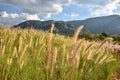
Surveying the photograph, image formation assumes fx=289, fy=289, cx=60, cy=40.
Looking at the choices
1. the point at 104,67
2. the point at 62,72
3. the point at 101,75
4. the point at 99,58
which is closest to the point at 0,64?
the point at 62,72

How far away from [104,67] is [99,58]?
1.99 meters

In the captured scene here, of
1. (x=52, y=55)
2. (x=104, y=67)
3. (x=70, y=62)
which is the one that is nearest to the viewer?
(x=52, y=55)

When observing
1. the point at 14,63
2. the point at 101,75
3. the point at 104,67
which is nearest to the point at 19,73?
the point at 14,63

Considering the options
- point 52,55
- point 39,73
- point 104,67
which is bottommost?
point 104,67

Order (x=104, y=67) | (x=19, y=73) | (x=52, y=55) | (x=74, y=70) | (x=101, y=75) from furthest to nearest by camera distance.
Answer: (x=104, y=67) → (x=101, y=75) → (x=74, y=70) → (x=19, y=73) → (x=52, y=55)

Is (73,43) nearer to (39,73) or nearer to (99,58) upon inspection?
(39,73)

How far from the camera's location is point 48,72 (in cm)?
327

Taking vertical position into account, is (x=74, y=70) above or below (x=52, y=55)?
below

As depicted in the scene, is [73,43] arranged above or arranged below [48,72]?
above

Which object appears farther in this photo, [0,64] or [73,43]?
[0,64]

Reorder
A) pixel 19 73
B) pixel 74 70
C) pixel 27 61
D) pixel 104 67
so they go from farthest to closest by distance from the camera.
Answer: pixel 104 67, pixel 27 61, pixel 74 70, pixel 19 73

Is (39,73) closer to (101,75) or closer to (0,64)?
(0,64)

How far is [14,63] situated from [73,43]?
0.85 m

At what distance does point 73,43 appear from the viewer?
10.4ft
